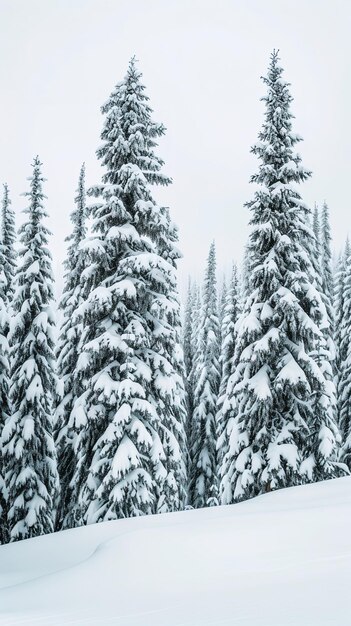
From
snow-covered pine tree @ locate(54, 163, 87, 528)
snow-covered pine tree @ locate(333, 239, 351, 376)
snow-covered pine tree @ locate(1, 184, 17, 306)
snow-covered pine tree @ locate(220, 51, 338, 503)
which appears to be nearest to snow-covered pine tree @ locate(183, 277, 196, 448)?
snow-covered pine tree @ locate(333, 239, 351, 376)

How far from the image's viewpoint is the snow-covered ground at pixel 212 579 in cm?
419

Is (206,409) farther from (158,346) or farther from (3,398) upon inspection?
(158,346)

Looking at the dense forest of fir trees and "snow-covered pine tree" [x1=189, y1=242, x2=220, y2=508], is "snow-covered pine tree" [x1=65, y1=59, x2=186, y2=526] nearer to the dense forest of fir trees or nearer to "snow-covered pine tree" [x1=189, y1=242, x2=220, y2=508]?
the dense forest of fir trees

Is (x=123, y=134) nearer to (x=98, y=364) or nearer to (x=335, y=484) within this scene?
(x=98, y=364)

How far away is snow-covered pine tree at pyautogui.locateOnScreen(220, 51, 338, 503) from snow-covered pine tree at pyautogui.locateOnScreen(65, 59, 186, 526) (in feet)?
7.95

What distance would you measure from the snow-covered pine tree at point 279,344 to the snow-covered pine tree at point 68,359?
8605 mm

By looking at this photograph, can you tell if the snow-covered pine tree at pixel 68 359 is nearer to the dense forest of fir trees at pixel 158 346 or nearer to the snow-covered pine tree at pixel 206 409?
the dense forest of fir trees at pixel 158 346

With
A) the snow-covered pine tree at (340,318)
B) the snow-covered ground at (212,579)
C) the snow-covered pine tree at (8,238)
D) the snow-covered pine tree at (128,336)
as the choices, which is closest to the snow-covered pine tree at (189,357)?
the snow-covered pine tree at (340,318)

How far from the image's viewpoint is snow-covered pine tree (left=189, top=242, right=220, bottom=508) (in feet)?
117

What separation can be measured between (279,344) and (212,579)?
11.9 metres

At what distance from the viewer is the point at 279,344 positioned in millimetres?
16750

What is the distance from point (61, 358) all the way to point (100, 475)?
11788mm

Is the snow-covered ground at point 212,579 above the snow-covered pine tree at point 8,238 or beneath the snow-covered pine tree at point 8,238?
beneath

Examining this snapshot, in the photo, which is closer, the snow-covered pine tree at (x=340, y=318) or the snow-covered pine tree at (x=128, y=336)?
the snow-covered pine tree at (x=128, y=336)
